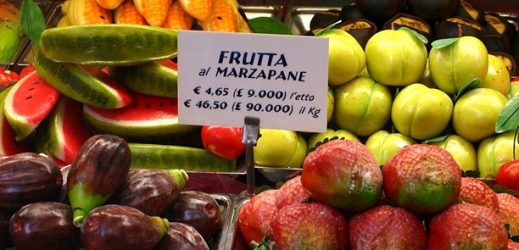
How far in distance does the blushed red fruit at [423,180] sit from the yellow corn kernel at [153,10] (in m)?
1.28

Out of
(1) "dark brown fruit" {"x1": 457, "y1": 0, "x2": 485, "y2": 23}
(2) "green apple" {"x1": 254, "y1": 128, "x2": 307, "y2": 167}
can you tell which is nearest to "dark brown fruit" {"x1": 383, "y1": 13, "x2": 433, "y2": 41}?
(1) "dark brown fruit" {"x1": 457, "y1": 0, "x2": 485, "y2": 23}

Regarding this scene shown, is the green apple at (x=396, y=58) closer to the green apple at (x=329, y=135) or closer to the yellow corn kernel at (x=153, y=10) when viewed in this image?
the green apple at (x=329, y=135)

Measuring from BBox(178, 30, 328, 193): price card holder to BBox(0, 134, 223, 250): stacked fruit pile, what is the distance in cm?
22

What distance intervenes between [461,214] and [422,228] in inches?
2.4

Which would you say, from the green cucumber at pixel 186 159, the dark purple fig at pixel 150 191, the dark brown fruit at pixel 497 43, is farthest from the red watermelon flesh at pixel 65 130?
the dark brown fruit at pixel 497 43

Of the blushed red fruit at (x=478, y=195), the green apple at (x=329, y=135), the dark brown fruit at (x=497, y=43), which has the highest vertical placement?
the blushed red fruit at (x=478, y=195)

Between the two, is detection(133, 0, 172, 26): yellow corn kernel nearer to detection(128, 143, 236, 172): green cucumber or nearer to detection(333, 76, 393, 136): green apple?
detection(128, 143, 236, 172): green cucumber

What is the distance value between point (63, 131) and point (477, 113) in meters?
1.03

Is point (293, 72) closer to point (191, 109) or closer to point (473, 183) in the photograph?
point (191, 109)

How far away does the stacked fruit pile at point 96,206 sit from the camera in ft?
3.41

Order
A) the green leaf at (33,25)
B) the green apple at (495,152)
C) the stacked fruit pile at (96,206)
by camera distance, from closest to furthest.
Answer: the stacked fruit pile at (96,206), the green apple at (495,152), the green leaf at (33,25)

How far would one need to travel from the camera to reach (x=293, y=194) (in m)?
1.09

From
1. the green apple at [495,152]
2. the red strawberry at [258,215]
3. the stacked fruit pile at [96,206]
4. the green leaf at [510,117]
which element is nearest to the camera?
the stacked fruit pile at [96,206]

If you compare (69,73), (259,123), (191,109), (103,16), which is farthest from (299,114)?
(103,16)
